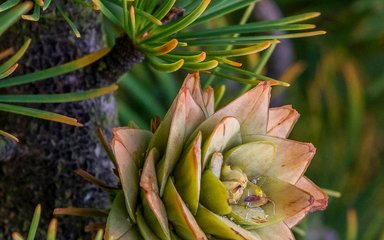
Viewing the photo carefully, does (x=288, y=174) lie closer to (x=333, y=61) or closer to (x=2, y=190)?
(x=2, y=190)

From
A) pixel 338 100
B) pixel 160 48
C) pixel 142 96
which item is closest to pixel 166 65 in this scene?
pixel 160 48

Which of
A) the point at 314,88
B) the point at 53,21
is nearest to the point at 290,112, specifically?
the point at 53,21

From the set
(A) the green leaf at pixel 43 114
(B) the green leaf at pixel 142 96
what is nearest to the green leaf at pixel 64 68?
(A) the green leaf at pixel 43 114

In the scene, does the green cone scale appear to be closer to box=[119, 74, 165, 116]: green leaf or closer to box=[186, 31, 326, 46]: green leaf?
box=[186, 31, 326, 46]: green leaf

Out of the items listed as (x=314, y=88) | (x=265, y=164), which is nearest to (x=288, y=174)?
(x=265, y=164)

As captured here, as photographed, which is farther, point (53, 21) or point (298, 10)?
point (298, 10)

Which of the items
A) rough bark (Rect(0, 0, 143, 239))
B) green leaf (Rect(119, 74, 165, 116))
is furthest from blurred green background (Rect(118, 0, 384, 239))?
rough bark (Rect(0, 0, 143, 239))

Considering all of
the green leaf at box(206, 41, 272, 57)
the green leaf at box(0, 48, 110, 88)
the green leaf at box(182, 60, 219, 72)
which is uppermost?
the green leaf at box(206, 41, 272, 57)
